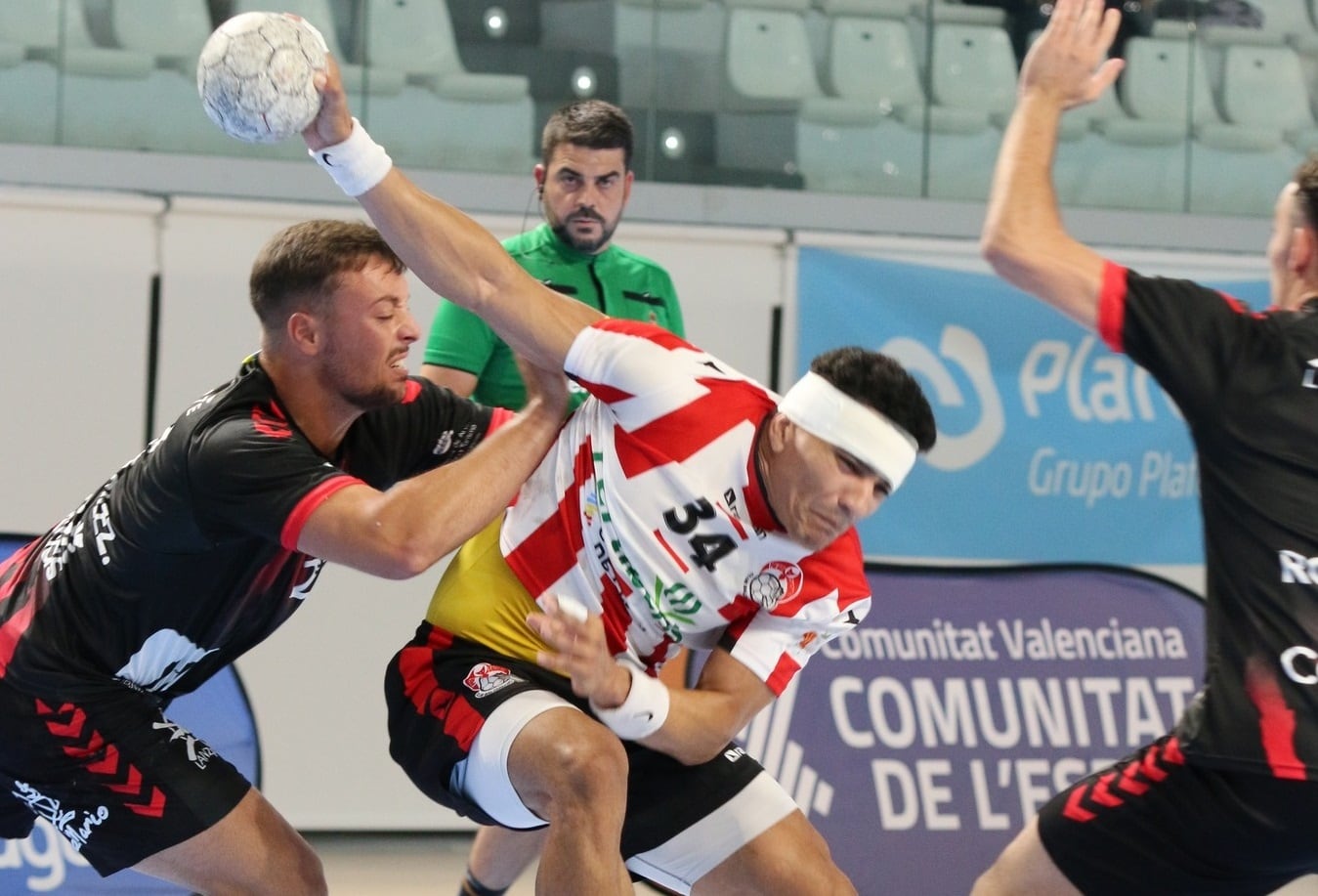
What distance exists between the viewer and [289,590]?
3672 mm

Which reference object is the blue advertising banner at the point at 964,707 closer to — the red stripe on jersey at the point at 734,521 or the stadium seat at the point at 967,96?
the stadium seat at the point at 967,96

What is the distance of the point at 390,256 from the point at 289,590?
2.51 feet

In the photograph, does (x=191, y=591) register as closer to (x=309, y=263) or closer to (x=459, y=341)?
(x=309, y=263)

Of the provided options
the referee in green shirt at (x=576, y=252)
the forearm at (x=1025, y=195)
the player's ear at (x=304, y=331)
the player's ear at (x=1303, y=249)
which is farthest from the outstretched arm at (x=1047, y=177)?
the referee in green shirt at (x=576, y=252)

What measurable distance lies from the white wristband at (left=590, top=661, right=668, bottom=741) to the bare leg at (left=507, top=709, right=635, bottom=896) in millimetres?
44

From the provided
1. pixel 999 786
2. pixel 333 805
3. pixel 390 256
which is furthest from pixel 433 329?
pixel 999 786

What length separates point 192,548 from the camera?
343 centimetres

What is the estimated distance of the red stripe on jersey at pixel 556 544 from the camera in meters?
3.56

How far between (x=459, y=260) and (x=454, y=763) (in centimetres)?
102

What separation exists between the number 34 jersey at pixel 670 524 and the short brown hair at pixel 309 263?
0.50 m

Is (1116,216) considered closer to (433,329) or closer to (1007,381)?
(1007,381)

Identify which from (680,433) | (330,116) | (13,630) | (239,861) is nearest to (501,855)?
(239,861)

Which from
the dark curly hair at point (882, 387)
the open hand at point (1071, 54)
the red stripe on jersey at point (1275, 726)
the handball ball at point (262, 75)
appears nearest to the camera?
the red stripe on jersey at point (1275, 726)

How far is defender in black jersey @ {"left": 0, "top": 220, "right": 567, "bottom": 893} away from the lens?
11.2 feet
